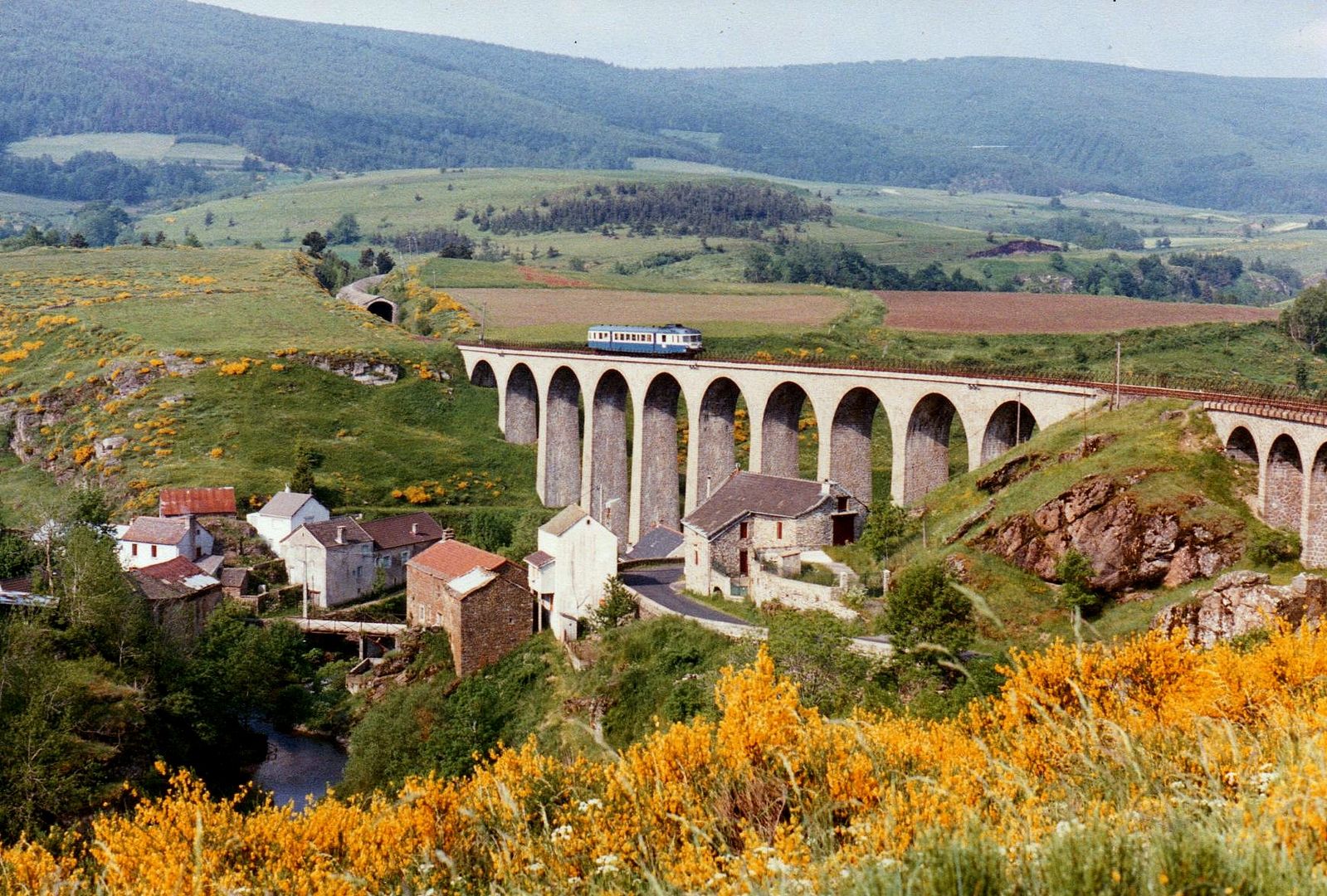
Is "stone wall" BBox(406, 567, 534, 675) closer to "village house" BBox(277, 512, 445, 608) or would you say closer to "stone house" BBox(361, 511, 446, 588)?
"village house" BBox(277, 512, 445, 608)

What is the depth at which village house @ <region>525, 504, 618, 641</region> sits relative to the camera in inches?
2386

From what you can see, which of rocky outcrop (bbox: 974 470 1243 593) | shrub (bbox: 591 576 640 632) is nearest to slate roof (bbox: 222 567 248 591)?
shrub (bbox: 591 576 640 632)

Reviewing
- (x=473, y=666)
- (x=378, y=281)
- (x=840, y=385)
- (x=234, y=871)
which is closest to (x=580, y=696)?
(x=473, y=666)

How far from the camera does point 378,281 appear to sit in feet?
504

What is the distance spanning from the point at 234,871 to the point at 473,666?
117 ft

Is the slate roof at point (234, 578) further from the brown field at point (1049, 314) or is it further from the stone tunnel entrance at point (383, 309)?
the stone tunnel entrance at point (383, 309)

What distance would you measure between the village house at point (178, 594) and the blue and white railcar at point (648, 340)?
95.9ft

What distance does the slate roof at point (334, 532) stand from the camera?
230 ft

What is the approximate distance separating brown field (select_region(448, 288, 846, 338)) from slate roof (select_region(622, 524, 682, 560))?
4368cm

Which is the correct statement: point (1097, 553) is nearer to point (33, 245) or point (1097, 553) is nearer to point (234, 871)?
point (234, 871)

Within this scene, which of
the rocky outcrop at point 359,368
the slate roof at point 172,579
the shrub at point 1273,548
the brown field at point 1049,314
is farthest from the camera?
the brown field at point 1049,314

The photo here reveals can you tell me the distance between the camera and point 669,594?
58906 mm

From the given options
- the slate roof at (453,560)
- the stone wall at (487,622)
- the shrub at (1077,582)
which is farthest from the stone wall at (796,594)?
the slate roof at (453,560)

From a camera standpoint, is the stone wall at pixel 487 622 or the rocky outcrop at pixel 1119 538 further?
the stone wall at pixel 487 622
